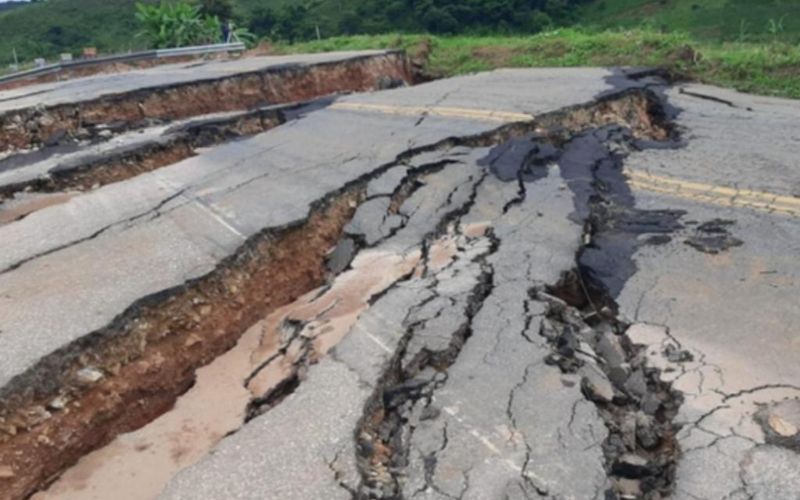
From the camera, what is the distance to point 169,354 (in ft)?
17.7

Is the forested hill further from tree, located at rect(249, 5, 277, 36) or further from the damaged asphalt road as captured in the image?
the damaged asphalt road

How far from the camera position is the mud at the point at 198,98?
436 inches

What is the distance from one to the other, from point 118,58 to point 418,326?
14.9 metres

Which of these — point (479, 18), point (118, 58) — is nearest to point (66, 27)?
point (479, 18)

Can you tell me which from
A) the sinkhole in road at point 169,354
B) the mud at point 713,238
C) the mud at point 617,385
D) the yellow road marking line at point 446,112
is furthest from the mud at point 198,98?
the mud at point 713,238

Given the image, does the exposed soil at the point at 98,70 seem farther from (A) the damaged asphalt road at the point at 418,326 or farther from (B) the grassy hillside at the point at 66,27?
(B) the grassy hillside at the point at 66,27

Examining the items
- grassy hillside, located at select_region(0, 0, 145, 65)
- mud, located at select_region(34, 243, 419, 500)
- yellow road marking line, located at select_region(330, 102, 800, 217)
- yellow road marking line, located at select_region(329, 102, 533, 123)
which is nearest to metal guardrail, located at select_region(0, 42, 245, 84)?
yellow road marking line, located at select_region(329, 102, 533, 123)

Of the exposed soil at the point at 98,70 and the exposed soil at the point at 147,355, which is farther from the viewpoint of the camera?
the exposed soil at the point at 98,70

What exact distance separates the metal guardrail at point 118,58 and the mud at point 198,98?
15.6 feet

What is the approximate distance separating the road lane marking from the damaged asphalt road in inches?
1.5

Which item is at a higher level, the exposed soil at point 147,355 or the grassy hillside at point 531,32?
the grassy hillside at point 531,32

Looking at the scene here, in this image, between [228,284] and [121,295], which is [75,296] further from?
[228,284]

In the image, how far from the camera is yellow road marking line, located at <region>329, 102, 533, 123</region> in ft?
31.7

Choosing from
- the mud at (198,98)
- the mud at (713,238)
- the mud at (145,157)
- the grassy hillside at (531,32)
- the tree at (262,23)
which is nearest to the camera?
the mud at (713,238)
